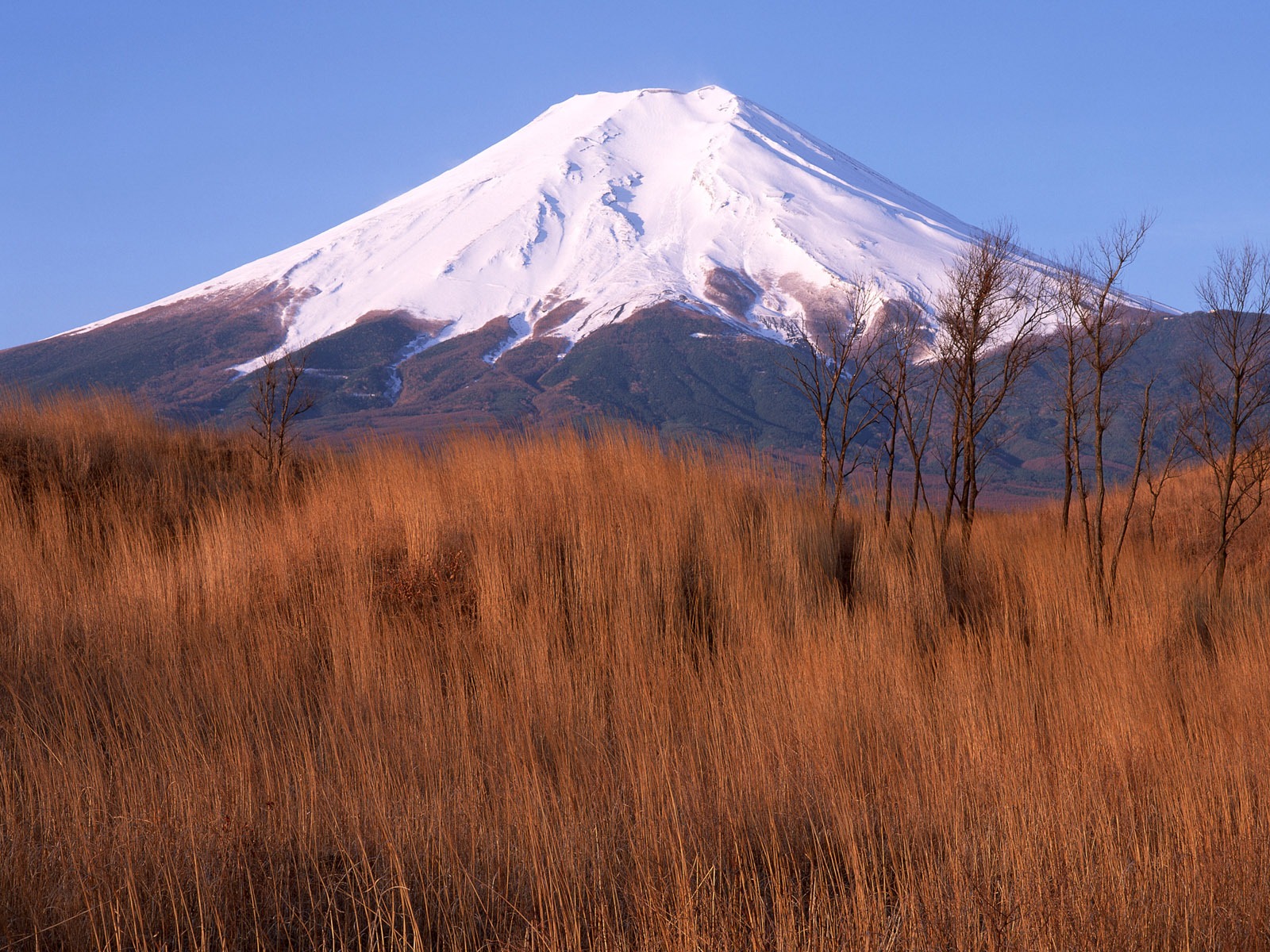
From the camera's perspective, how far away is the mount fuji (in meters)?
113

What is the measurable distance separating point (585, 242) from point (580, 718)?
148 m

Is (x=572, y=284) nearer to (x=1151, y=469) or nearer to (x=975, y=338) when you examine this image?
(x=1151, y=469)

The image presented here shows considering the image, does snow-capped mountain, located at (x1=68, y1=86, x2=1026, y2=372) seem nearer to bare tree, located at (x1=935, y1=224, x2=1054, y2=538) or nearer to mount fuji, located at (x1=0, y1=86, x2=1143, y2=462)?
mount fuji, located at (x1=0, y1=86, x2=1143, y2=462)

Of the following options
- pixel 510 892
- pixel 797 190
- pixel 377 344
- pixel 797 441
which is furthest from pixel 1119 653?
pixel 797 190

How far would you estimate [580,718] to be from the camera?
13.3ft

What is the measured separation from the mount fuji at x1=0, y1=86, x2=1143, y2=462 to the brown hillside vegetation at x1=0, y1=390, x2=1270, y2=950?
90.6 meters

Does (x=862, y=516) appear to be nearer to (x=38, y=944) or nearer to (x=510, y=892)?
(x=510, y=892)

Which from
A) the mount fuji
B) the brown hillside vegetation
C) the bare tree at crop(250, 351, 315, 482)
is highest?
the mount fuji

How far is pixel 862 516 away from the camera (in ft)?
24.8

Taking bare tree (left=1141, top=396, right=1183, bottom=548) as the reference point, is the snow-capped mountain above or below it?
above

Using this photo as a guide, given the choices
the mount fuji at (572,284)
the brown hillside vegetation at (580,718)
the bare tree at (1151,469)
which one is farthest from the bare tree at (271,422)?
the mount fuji at (572,284)

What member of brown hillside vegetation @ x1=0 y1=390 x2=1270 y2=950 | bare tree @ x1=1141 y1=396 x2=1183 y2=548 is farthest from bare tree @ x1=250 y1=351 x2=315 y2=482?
bare tree @ x1=1141 y1=396 x2=1183 y2=548

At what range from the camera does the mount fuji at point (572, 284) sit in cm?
11306

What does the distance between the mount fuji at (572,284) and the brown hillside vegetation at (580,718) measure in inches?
3569
